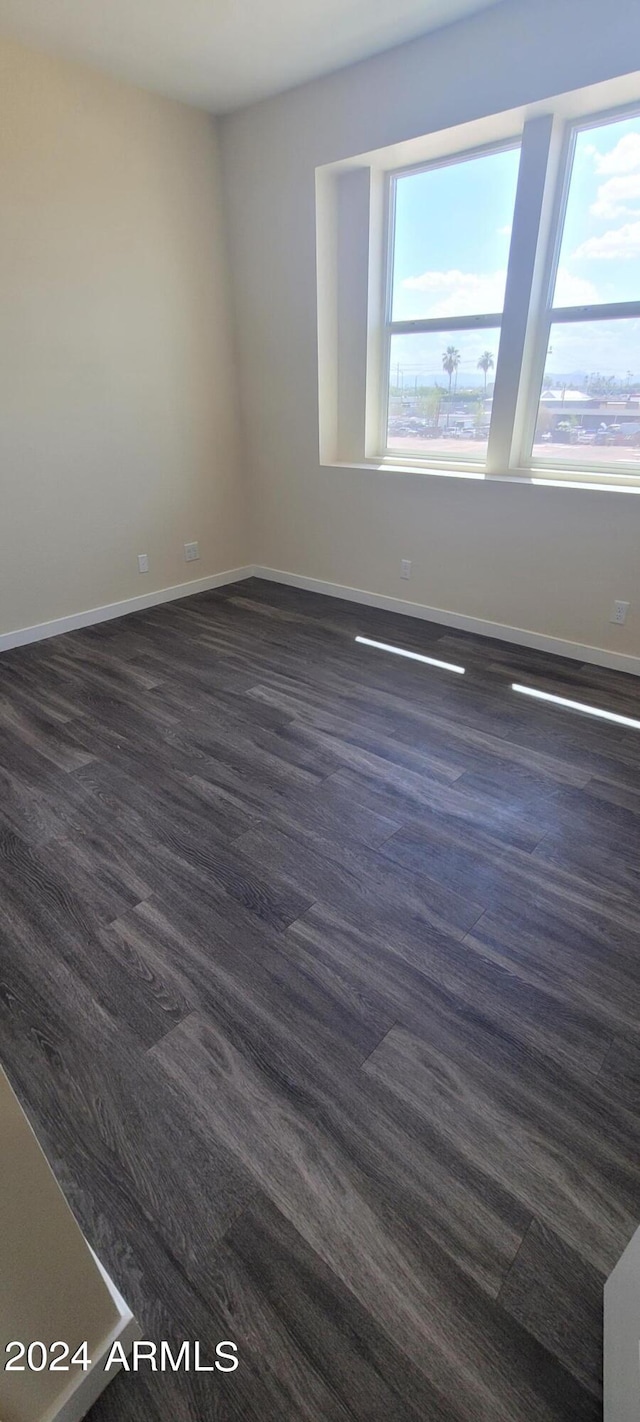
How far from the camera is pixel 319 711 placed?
2924 mm

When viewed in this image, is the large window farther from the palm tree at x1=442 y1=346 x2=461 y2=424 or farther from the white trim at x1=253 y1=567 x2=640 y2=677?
the white trim at x1=253 y1=567 x2=640 y2=677

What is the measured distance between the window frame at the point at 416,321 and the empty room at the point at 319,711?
0.8 inches

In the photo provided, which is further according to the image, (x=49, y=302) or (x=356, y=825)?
(x=49, y=302)

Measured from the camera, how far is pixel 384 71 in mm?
3025

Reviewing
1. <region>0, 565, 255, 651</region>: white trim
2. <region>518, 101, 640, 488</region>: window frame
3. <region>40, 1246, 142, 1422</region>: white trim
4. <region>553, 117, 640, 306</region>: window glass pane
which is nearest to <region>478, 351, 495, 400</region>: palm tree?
<region>518, 101, 640, 488</region>: window frame

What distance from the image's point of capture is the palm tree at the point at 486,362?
11.0 ft

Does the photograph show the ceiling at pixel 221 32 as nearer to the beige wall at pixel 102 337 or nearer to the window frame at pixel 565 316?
the beige wall at pixel 102 337

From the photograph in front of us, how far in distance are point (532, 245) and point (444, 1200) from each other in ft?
12.1

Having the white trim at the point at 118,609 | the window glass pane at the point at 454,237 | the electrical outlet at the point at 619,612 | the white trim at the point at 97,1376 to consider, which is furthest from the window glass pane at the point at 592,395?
the white trim at the point at 97,1376

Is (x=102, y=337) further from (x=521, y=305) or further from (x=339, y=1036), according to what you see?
(x=339, y=1036)

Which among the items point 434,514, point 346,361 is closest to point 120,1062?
point 434,514

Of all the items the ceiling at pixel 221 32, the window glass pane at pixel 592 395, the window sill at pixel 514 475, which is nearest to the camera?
the ceiling at pixel 221 32

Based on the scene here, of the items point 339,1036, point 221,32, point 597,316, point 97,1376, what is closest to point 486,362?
point 597,316

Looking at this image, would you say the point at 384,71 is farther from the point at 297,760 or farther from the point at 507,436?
the point at 297,760
